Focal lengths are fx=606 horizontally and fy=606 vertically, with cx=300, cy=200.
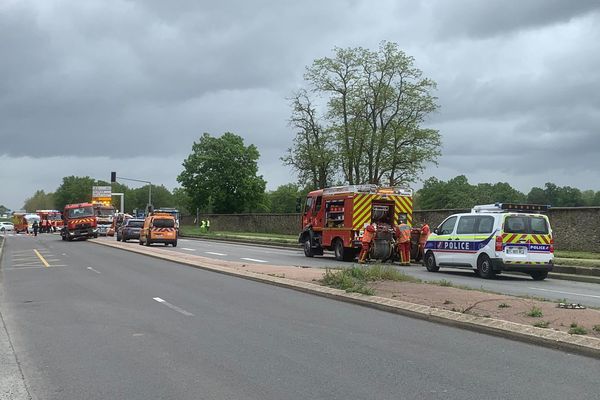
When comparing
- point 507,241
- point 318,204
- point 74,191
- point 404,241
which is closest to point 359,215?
point 404,241

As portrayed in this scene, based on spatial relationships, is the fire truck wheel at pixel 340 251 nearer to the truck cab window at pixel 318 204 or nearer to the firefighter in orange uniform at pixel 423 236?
the truck cab window at pixel 318 204

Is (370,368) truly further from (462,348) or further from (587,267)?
(587,267)

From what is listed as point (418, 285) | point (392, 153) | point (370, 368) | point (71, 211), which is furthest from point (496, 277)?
point (71, 211)

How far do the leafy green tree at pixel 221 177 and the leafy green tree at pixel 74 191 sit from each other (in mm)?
84283

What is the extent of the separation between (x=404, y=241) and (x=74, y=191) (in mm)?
166460

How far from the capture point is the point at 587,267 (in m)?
19.0

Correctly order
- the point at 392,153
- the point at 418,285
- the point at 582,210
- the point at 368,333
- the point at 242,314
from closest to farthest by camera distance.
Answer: the point at 368,333, the point at 242,314, the point at 418,285, the point at 582,210, the point at 392,153

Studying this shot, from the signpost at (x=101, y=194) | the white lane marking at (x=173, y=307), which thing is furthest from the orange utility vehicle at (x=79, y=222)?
the signpost at (x=101, y=194)

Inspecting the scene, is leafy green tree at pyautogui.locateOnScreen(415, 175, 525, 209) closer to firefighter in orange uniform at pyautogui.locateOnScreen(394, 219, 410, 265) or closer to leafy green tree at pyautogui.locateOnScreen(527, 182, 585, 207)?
leafy green tree at pyautogui.locateOnScreen(527, 182, 585, 207)

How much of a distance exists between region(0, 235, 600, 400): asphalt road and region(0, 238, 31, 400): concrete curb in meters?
0.11

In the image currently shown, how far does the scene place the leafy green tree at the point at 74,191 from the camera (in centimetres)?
17350

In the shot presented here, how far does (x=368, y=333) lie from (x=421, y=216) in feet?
92.8

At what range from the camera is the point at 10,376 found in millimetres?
6664

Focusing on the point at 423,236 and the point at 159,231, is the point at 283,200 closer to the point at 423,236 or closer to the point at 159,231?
the point at 159,231
